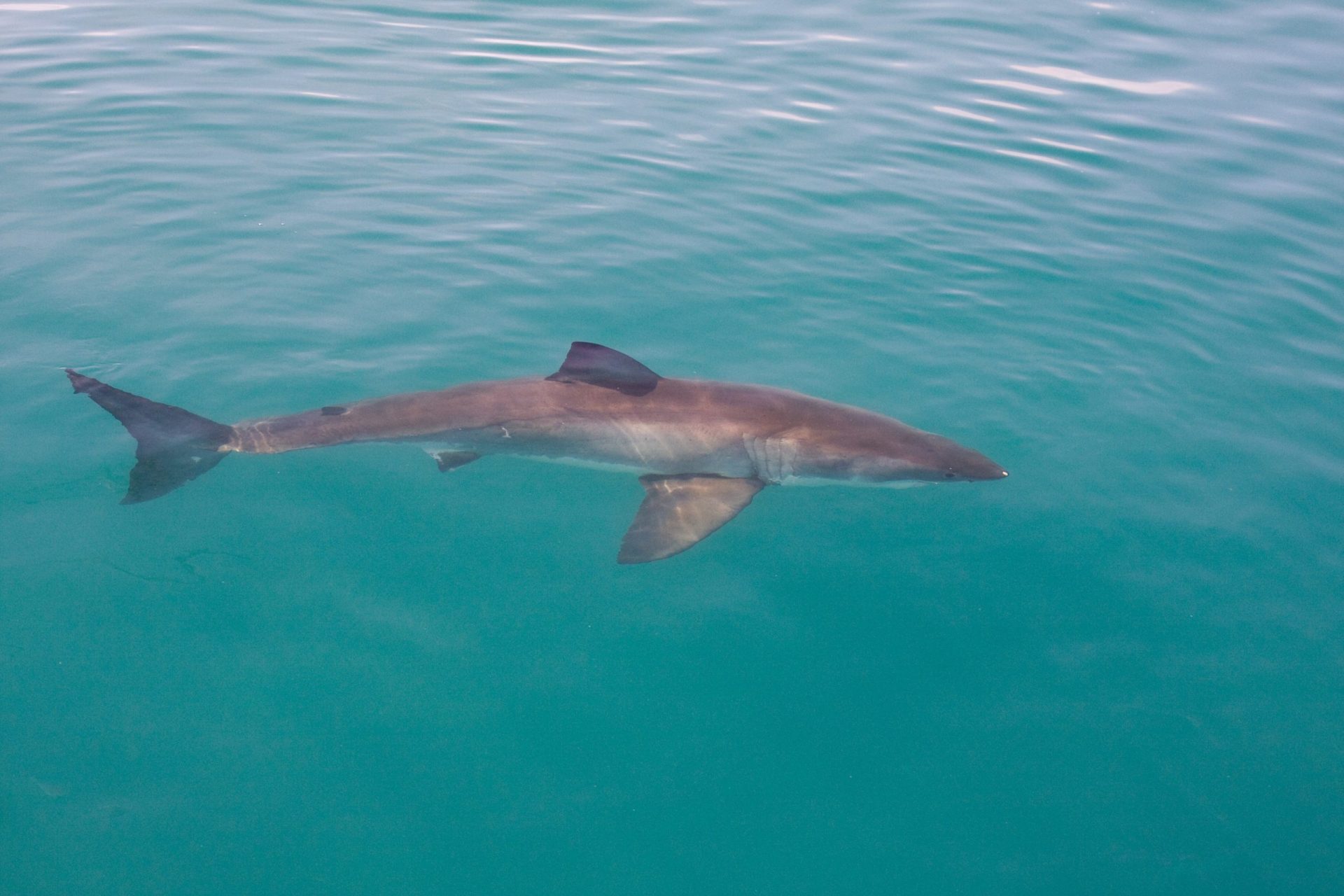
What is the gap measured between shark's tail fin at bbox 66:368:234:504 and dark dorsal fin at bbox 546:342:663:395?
3.12 m

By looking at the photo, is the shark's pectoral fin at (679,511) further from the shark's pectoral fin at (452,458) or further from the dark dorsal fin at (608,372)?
the shark's pectoral fin at (452,458)

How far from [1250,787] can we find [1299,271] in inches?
378

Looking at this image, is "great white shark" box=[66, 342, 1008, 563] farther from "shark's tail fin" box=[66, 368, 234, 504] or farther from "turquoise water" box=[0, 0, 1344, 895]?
"turquoise water" box=[0, 0, 1344, 895]

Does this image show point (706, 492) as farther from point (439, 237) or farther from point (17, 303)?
point (17, 303)

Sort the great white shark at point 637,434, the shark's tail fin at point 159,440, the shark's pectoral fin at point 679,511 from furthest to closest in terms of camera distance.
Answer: the great white shark at point 637,434, the shark's tail fin at point 159,440, the shark's pectoral fin at point 679,511

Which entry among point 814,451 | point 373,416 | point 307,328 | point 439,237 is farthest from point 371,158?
point 814,451

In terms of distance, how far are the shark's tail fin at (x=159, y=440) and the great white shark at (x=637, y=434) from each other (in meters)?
0.02

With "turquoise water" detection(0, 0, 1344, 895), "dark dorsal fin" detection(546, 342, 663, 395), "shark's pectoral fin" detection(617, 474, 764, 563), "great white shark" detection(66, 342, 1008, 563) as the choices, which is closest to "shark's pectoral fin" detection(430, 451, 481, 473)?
"great white shark" detection(66, 342, 1008, 563)

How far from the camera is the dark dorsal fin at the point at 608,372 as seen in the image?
9.09 meters

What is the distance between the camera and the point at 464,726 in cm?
693

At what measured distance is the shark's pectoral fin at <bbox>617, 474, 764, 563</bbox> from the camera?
8289 millimetres

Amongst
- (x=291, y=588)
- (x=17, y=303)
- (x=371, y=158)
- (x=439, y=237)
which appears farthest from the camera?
(x=371, y=158)

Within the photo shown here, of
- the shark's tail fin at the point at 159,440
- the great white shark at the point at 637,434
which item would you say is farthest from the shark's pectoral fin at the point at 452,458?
the shark's tail fin at the point at 159,440

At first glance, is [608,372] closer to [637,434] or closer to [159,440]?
[637,434]
